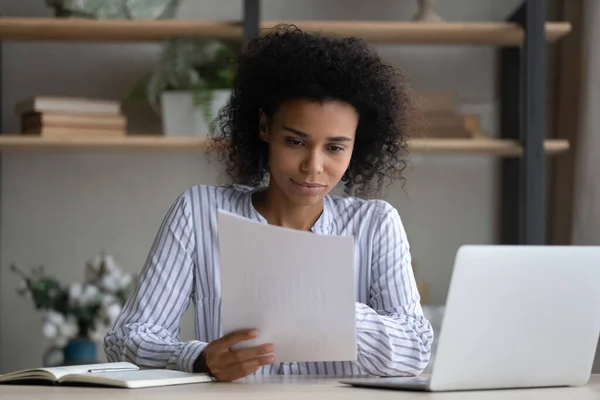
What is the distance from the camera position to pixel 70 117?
2.91 meters

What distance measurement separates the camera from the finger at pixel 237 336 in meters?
1.33

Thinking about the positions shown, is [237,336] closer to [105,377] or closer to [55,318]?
[105,377]

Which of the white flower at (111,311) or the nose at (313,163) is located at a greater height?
the nose at (313,163)

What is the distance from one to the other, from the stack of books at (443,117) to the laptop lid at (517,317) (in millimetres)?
1731

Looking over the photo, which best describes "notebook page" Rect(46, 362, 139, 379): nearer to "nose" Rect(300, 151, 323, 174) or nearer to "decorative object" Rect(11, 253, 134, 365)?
"nose" Rect(300, 151, 323, 174)

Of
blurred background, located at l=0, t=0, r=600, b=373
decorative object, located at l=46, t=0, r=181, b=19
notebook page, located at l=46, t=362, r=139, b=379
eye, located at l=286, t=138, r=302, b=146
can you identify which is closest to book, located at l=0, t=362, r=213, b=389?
notebook page, located at l=46, t=362, r=139, b=379

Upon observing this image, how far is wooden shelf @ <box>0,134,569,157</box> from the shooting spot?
2.86 m

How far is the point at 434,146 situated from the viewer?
2.94 m

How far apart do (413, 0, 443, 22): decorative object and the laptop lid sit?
1.89 m

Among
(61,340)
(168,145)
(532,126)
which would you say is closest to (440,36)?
(532,126)

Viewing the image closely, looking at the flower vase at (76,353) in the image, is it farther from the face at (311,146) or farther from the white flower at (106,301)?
the face at (311,146)

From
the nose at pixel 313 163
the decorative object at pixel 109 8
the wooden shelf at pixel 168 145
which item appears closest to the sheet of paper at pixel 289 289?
the nose at pixel 313 163

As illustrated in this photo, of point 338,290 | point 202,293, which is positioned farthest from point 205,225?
point 338,290

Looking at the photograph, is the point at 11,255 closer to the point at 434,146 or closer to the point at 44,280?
the point at 44,280
